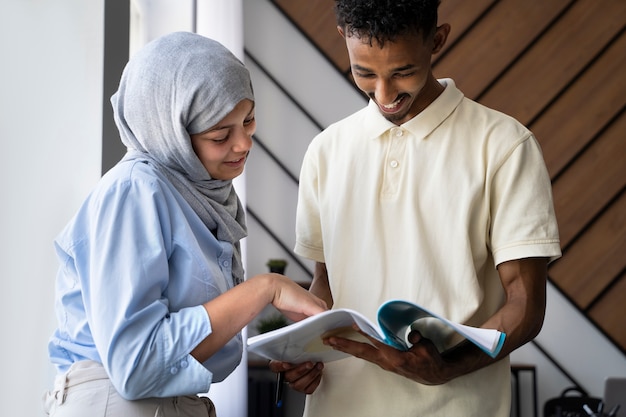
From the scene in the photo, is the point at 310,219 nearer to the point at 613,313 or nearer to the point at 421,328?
the point at 421,328

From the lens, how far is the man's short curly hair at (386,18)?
153cm

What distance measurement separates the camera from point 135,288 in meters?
1.16

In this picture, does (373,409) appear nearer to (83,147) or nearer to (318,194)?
(318,194)

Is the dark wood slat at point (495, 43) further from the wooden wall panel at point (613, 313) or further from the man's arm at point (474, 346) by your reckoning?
the man's arm at point (474, 346)

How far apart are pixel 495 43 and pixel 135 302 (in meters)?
4.20

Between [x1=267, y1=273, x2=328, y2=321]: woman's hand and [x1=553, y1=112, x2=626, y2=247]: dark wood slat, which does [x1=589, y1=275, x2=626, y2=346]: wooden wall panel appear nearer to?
[x1=553, y1=112, x2=626, y2=247]: dark wood slat

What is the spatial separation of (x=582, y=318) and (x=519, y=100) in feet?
4.49

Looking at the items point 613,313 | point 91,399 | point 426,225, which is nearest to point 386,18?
point 426,225

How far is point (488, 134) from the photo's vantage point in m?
1.58

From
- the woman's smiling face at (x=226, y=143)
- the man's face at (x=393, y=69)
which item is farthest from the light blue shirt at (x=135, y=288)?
the man's face at (x=393, y=69)

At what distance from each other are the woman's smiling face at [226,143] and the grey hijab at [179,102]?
0.07ft

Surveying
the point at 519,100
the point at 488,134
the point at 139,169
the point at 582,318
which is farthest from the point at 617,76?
the point at 139,169

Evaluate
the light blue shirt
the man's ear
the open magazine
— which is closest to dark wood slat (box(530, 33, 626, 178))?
the man's ear

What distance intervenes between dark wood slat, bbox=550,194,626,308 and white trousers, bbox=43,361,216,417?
13.0 feet
